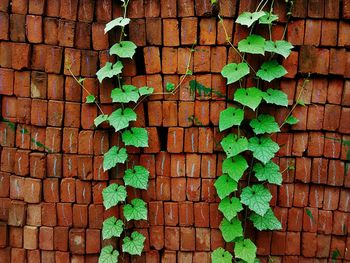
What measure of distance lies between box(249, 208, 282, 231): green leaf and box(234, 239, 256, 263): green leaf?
122 millimetres

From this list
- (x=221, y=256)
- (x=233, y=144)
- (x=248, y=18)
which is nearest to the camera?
(x=248, y=18)

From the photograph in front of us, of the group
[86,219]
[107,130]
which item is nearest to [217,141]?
[107,130]

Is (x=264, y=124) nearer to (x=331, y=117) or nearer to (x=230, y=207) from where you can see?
(x=331, y=117)

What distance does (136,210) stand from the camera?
2.45 m

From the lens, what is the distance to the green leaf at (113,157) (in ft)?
7.80

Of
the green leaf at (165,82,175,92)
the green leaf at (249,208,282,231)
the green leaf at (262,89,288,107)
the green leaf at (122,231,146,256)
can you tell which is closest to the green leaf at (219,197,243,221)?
the green leaf at (249,208,282,231)

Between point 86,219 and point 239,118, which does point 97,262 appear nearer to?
point 86,219

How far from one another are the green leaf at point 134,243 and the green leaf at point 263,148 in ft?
3.01

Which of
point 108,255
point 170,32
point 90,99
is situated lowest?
point 108,255

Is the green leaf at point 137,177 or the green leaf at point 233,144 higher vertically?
the green leaf at point 233,144

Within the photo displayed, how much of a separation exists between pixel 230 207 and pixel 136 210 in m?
0.60

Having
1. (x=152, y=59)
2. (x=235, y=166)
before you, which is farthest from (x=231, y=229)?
(x=152, y=59)

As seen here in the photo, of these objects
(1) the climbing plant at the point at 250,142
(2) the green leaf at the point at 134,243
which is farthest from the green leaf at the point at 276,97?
(2) the green leaf at the point at 134,243

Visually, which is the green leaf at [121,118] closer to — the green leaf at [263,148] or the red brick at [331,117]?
the green leaf at [263,148]
